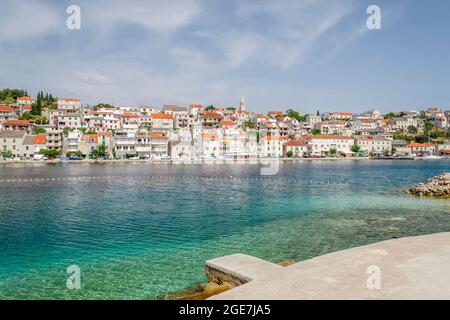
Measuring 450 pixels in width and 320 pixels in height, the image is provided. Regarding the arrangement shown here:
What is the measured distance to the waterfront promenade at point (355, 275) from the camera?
6473mm

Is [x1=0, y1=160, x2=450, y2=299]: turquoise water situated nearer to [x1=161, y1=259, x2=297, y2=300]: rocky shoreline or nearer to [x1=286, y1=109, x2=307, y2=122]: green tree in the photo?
[x1=161, y1=259, x2=297, y2=300]: rocky shoreline

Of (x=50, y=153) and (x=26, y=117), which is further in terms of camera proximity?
(x=26, y=117)

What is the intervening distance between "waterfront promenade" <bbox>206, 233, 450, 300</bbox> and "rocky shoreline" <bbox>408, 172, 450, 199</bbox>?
22.2 metres

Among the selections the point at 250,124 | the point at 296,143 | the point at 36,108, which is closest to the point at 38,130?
the point at 36,108

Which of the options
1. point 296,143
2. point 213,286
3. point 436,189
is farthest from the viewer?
point 296,143

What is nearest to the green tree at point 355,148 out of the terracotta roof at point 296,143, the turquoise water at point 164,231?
the terracotta roof at point 296,143

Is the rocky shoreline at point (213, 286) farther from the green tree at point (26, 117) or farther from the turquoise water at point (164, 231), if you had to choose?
the green tree at point (26, 117)

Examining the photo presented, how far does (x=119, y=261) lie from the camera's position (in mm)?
12773

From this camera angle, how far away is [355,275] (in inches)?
294

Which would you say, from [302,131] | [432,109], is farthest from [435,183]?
[432,109]

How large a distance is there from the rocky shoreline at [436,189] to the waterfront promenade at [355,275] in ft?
73.0

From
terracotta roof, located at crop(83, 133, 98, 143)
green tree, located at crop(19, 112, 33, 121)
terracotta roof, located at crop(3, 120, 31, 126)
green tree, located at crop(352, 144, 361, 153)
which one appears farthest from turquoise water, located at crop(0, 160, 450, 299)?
green tree, located at crop(19, 112, 33, 121)

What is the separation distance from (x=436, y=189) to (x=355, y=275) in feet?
87.6

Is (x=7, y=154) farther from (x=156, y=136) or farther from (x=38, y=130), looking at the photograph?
(x=156, y=136)
